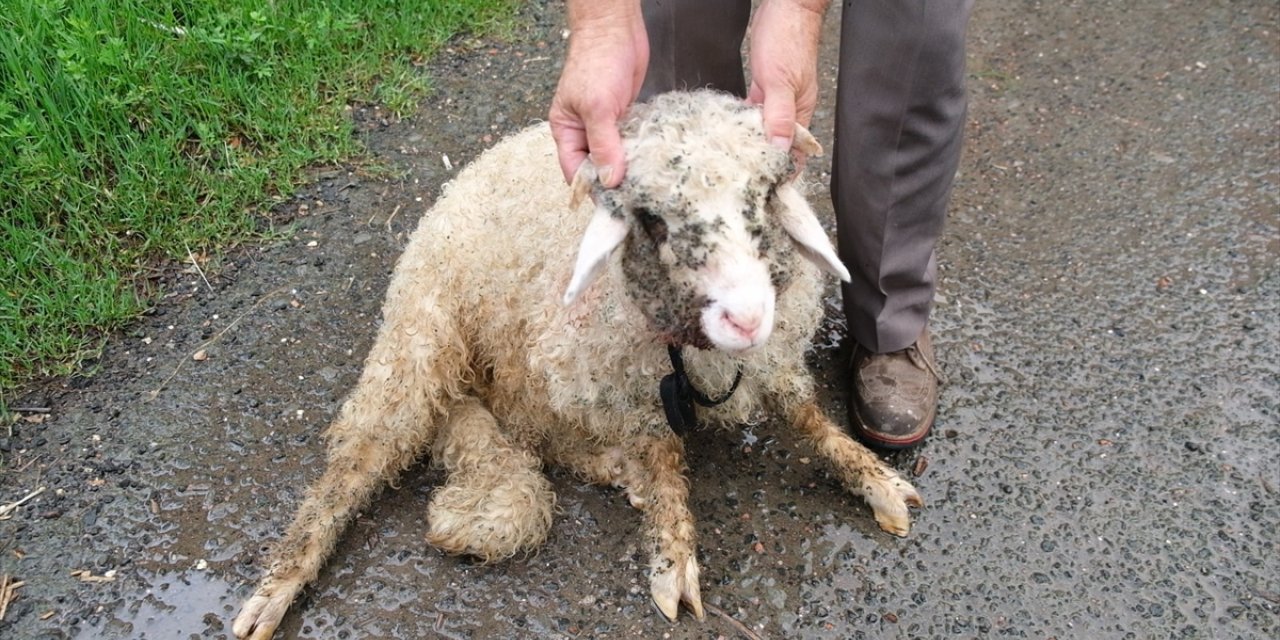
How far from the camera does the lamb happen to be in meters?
2.01

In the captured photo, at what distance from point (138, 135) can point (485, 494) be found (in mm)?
2134

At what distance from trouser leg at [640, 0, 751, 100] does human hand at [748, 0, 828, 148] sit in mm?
345

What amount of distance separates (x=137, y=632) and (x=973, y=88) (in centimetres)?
401

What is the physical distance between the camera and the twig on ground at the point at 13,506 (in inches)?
109

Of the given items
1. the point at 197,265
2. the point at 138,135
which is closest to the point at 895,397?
the point at 197,265

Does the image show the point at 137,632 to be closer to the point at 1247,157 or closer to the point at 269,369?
the point at 269,369

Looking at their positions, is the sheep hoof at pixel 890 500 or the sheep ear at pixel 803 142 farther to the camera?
the sheep hoof at pixel 890 500

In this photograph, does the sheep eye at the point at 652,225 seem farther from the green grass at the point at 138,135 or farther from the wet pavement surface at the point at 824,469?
the green grass at the point at 138,135

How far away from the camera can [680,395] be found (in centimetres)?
243

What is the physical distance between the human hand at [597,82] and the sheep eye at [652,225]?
112mm

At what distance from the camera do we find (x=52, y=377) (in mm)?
3102

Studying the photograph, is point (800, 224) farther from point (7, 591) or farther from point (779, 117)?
point (7, 591)

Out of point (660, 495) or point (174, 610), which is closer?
point (174, 610)

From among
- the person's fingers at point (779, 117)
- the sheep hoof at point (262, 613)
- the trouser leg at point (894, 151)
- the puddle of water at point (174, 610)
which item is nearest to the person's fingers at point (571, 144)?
the person's fingers at point (779, 117)
